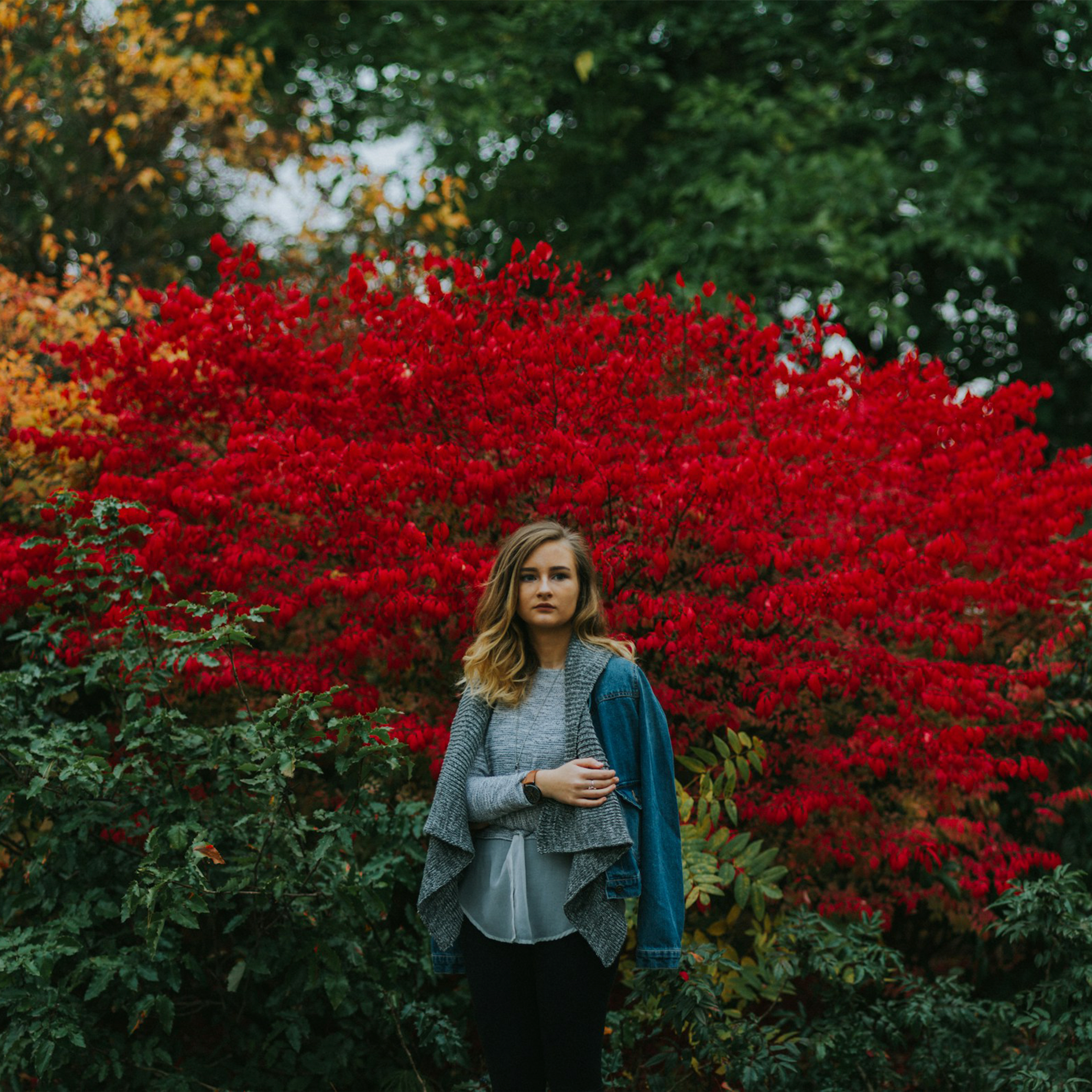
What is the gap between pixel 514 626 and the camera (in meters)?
2.46

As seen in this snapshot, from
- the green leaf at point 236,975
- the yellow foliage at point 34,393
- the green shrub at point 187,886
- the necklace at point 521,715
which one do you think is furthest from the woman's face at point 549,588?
the yellow foliage at point 34,393

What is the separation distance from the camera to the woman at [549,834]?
2213 millimetres

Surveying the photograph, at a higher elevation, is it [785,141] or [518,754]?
[785,141]

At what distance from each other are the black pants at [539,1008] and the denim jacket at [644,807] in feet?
0.37

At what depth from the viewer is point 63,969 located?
3.31m

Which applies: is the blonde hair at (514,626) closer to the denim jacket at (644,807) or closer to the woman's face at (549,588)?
the woman's face at (549,588)

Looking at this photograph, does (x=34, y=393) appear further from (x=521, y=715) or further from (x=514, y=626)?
(x=521, y=715)

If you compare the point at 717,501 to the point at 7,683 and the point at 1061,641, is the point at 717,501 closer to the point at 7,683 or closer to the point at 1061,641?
the point at 1061,641

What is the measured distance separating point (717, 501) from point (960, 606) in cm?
98

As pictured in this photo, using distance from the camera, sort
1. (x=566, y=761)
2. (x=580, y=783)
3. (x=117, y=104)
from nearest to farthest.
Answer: (x=580, y=783) → (x=566, y=761) → (x=117, y=104)

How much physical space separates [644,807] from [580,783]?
206 millimetres

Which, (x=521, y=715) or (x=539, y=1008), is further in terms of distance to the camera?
(x=521, y=715)

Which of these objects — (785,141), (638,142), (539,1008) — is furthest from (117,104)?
(539,1008)

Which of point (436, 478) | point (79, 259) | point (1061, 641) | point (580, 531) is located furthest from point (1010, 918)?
point (79, 259)
